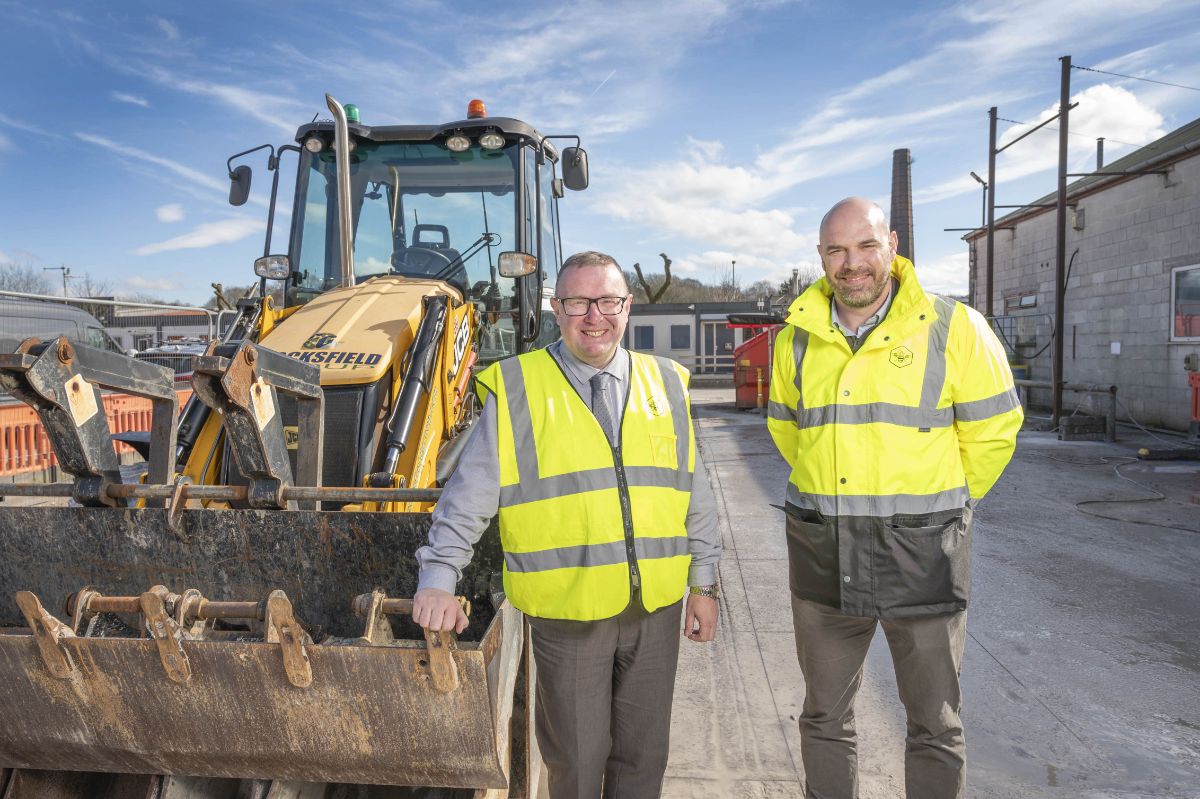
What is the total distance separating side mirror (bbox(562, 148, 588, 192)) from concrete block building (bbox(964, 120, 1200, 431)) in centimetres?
1066

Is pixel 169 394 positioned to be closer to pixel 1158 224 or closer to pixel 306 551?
pixel 306 551

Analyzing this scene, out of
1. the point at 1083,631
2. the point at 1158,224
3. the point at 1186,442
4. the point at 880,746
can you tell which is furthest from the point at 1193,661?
the point at 1158,224

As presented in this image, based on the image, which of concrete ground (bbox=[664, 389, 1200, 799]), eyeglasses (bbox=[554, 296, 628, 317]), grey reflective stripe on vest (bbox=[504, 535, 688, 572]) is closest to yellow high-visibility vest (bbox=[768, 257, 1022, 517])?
grey reflective stripe on vest (bbox=[504, 535, 688, 572])

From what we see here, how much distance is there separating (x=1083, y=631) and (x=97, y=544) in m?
4.81

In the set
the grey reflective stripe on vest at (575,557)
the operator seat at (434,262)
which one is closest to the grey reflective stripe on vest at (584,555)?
the grey reflective stripe on vest at (575,557)

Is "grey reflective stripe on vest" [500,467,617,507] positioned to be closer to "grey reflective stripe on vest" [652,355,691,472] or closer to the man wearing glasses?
the man wearing glasses

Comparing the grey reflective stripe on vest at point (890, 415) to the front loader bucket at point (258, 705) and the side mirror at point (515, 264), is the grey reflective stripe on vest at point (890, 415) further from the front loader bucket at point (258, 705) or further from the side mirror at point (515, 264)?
the side mirror at point (515, 264)

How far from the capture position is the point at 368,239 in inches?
199

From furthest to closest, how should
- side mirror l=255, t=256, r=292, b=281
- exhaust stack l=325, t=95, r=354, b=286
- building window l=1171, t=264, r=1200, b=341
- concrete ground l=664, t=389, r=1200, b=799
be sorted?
building window l=1171, t=264, r=1200, b=341, side mirror l=255, t=256, r=292, b=281, exhaust stack l=325, t=95, r=354, b=286, concrete ground l=664, t=389, r=1200, b=799

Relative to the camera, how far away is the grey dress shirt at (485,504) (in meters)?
2.06

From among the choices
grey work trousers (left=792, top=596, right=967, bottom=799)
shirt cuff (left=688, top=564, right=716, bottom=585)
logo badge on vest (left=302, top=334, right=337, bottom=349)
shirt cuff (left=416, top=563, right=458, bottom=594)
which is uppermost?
logo badge on vest (left=302, top=334, right=337, bottom=349)

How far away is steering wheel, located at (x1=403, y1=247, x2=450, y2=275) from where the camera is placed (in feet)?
16.2

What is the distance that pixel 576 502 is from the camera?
212cm

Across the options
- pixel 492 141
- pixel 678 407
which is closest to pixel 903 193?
pixel 492 141
